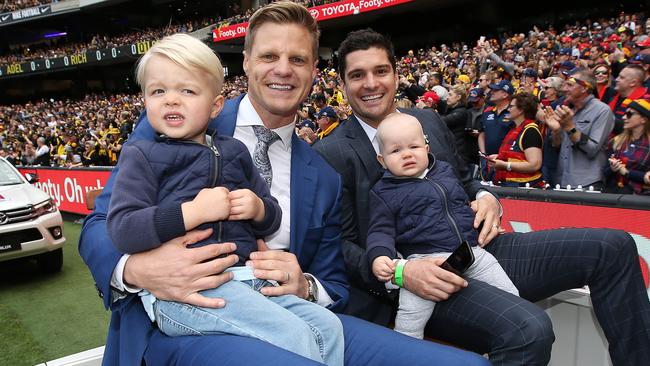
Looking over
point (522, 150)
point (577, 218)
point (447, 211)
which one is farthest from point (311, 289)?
point (522, 150)

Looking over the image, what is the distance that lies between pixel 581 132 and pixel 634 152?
2.29 ft

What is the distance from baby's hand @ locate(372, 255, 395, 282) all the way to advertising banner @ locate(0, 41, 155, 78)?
34.6 m

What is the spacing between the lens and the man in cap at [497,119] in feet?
18.4

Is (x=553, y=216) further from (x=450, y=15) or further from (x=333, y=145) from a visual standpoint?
(x=450, y=15)

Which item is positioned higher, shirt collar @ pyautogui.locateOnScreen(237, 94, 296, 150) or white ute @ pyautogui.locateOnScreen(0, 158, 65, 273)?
shirt collar @ pyautogui.locateOnScreen(237, 94, 296, 150)

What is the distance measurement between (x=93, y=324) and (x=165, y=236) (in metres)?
3.83

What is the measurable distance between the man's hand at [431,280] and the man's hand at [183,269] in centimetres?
73

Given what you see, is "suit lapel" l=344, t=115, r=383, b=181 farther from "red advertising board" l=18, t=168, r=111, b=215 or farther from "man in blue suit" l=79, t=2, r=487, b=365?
"red advertising board" l=18, t=168, r=111, b=215

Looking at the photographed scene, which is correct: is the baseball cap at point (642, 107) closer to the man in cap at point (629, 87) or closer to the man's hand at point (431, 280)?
the man in cap at point (629, 87)

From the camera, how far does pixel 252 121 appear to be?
2.23 metres

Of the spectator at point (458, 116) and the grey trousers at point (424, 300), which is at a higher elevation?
the spectator at point (458, 116)

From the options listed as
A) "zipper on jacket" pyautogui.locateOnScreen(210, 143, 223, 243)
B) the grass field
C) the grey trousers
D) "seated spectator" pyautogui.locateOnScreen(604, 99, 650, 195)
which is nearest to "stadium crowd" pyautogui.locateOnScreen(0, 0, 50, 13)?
the grass field

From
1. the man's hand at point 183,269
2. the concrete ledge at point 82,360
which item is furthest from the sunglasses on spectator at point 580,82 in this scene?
the concrete ledge at point 82,360

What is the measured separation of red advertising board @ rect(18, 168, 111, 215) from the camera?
933 cm
